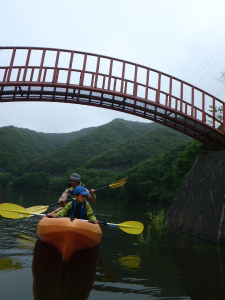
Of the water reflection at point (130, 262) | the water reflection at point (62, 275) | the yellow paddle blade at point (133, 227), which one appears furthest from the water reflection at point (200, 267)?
the water reflection at point (62, 275)

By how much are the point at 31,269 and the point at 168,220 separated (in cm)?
896

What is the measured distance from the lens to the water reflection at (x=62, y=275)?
320cm

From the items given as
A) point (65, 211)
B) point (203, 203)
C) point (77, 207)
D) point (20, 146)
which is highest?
point (20, 146)

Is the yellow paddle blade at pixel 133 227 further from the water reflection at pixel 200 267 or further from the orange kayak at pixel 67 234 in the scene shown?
the orange kayak at pixel 67 234

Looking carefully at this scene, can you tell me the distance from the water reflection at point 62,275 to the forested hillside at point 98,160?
143 ft

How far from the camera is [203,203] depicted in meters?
9.55

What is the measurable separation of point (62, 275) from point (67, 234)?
0.68 m

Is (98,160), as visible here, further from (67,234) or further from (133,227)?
(67,234)

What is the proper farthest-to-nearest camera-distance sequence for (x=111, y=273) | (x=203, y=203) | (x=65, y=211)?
(x=203, y=203) → (x=65, y=211) → (x=111, y=273)

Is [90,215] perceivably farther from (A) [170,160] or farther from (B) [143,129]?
(B) [143,129]

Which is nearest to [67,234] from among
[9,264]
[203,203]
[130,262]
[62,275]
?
[62,275]

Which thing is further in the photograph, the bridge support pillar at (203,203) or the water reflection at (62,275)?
the bridge support pillar at (203,203)

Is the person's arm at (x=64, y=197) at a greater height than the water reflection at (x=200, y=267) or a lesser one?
Answer: greater

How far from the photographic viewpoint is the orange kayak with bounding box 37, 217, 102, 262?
4340 millimetres
